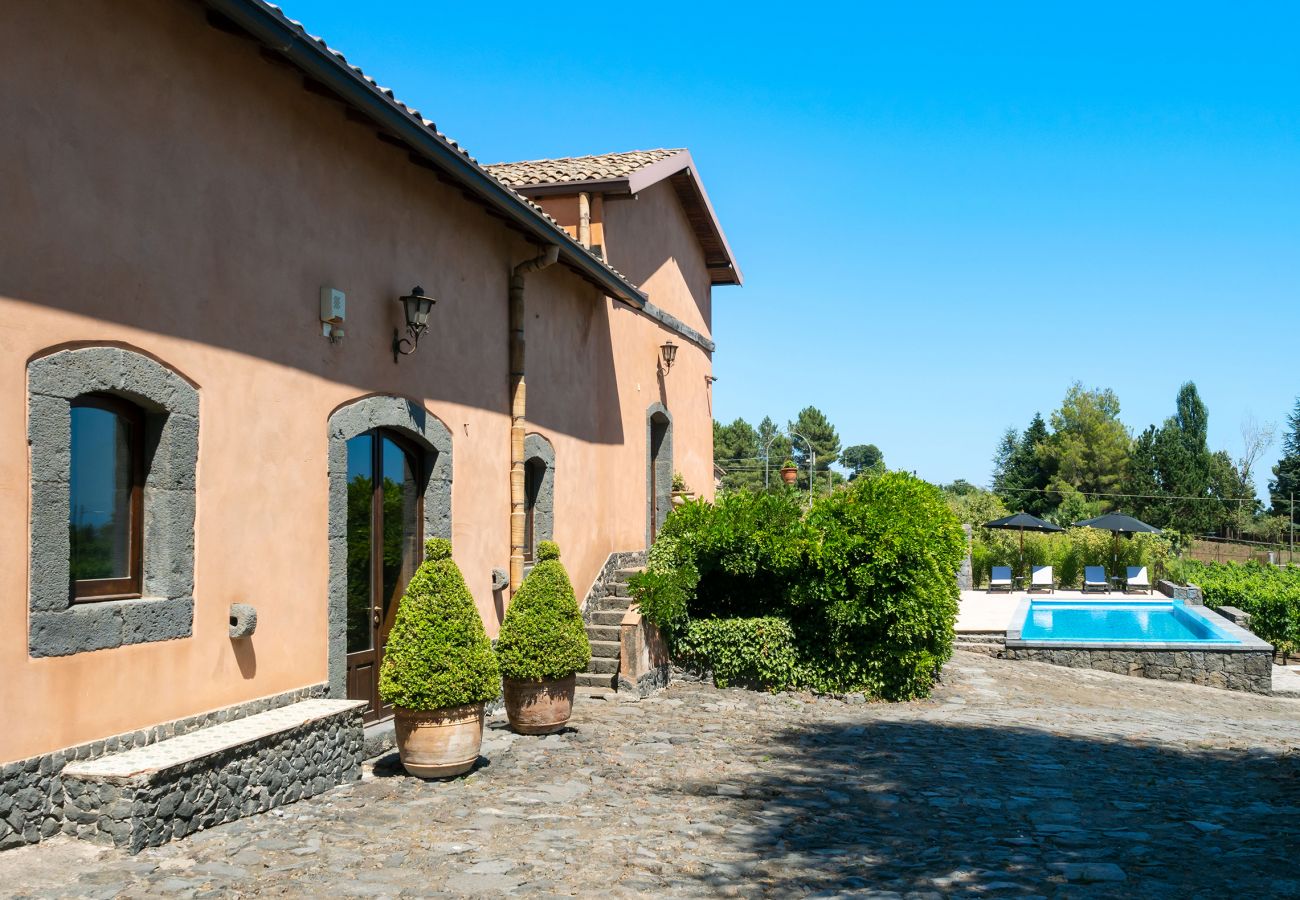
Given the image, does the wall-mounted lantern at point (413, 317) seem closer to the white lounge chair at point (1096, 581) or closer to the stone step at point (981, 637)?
the stone step at point (981, 637)

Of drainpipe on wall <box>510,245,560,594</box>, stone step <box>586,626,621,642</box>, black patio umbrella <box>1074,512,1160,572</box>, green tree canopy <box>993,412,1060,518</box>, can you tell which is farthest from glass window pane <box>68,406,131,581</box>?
green tree canopy <box>993,412,1060,518</box>

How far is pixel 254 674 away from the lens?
22.6ft

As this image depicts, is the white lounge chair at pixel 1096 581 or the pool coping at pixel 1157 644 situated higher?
the white lounge chair at pixel 1096 581

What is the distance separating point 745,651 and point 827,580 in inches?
51.0

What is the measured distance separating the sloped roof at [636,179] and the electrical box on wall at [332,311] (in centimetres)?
372

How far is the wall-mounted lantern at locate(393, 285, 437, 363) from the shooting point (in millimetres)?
8523

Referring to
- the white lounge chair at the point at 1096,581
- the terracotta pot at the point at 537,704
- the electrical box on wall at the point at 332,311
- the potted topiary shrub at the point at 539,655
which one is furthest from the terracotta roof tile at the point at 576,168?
the white lounge chair at the point at 1096,581

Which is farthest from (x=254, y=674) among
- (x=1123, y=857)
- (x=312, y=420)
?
(x=1123, y=857)

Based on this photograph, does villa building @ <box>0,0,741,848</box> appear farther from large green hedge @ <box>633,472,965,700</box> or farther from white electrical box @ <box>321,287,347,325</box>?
large green hedge @ <box>633,472,965,700</box>

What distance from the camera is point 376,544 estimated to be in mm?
8539

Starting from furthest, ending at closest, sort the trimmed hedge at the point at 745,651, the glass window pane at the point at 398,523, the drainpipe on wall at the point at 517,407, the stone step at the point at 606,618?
the stone step at the point at 606,618
the trimmed hedge at the point at 745,651
the drainpipe on wall at the point at 517,407
the glass window pane at the point at 398,523

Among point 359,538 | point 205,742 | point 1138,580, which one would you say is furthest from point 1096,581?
point 205,742

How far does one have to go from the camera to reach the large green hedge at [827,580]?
39.4 ft

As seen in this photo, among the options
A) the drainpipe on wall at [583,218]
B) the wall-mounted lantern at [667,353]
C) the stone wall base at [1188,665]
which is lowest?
the stone wall base at [1188,665]
